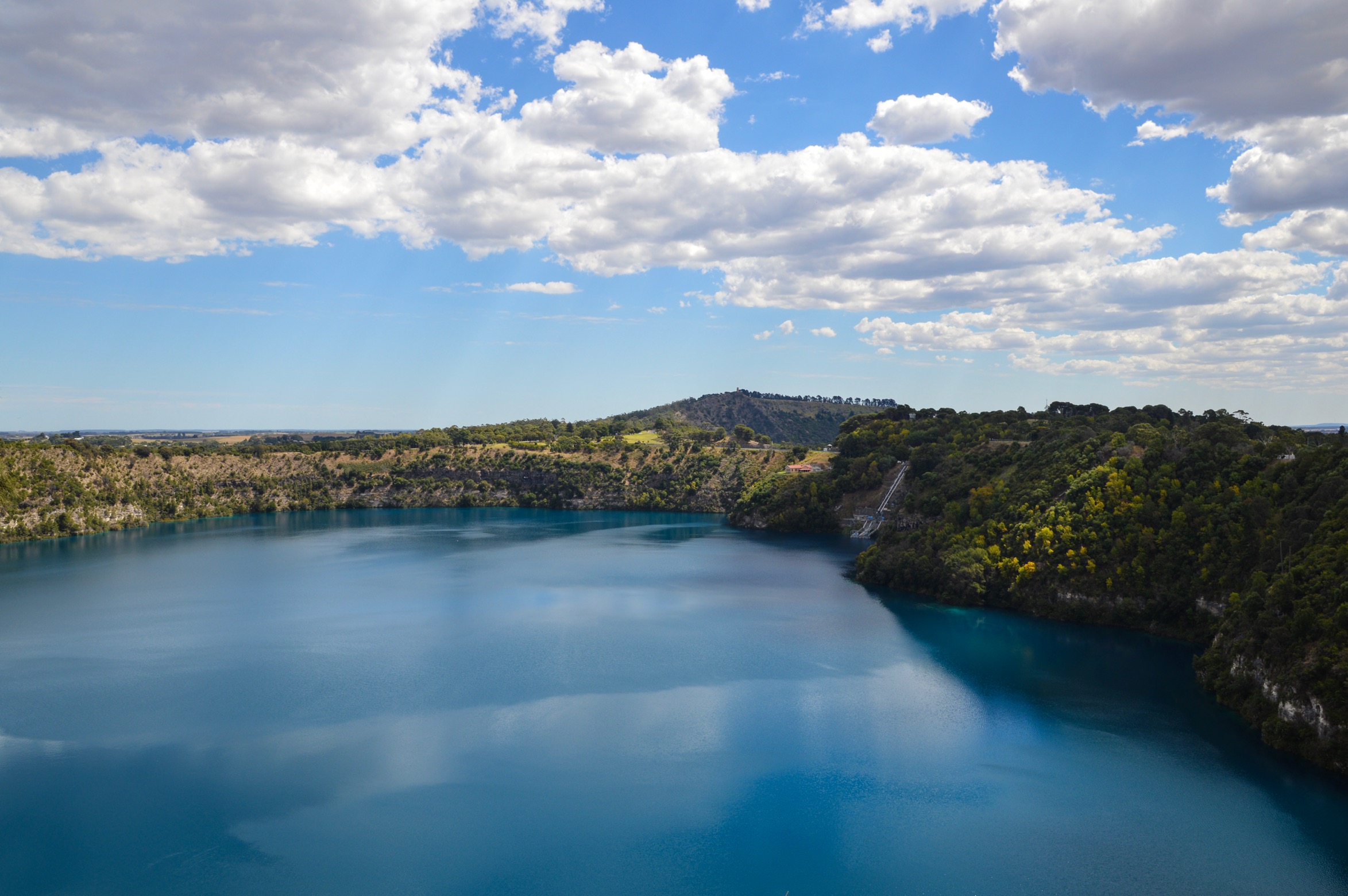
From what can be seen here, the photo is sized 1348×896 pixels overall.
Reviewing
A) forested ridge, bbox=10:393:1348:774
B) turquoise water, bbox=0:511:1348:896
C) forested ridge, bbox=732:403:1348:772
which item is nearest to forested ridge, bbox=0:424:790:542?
forested ridge, bbox=10:393:1348:774

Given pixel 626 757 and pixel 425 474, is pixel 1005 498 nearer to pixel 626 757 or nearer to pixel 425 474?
pixel 626 757

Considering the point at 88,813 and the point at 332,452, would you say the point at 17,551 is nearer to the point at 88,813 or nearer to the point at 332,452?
the point at 332,452

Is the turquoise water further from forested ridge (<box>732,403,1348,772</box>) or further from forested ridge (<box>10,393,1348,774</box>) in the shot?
forested ridge (<box>10,393,1348,774</box>)

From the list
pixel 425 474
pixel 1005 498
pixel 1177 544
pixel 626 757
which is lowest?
pixel 626 757

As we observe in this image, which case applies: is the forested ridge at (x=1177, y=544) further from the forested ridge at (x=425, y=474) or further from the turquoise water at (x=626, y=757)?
the forested ridge at (x=425, y=474)

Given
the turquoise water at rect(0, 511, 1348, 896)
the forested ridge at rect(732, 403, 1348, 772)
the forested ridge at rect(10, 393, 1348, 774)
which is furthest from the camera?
the forested ridge at rect(10, 393, 1348, 774)

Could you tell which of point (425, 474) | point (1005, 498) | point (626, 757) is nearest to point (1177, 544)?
point (1005, 498)
